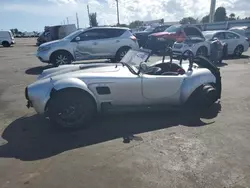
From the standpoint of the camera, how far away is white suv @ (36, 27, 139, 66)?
36.6ft

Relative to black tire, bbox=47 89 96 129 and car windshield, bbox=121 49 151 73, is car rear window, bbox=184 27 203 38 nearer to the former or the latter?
car windshield, bbox=121 49 151 73

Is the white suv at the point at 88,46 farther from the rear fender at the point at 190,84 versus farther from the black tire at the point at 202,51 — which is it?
the rear fender at the point at 190,84

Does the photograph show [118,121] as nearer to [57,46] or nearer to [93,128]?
[93,128]

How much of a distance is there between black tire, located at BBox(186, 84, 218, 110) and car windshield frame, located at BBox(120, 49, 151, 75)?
3.91 ft

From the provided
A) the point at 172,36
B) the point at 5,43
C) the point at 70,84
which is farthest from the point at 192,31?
the point at 5,43

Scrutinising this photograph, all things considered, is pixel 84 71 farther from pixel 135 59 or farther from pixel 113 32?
pixel 113 32

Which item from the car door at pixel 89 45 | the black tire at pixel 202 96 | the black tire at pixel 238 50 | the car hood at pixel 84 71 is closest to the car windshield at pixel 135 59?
the car hood at pixel 84 71

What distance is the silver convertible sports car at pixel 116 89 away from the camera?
14.2 feet

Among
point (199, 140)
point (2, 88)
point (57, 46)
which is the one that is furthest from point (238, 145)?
point (57, 46)

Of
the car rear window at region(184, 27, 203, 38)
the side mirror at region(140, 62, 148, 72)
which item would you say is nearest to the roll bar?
the side mirror at region(140, 62, 148, 72)

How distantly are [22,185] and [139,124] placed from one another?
2.31 meters

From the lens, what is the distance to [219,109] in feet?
18.1

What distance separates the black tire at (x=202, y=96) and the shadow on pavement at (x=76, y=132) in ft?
0.75

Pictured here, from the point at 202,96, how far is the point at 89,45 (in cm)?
750
